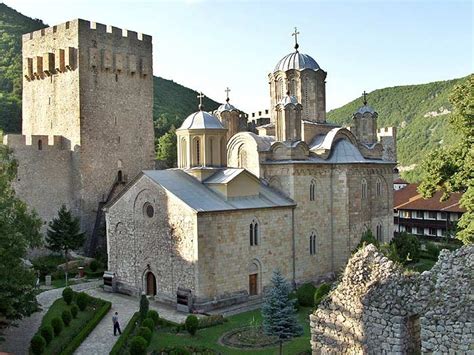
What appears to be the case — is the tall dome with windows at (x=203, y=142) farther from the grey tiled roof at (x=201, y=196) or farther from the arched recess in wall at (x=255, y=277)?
the arched recess in wall at (x=255, y=277)

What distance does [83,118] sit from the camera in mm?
31172

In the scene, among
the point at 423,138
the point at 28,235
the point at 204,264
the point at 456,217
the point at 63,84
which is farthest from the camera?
the point at 423,138

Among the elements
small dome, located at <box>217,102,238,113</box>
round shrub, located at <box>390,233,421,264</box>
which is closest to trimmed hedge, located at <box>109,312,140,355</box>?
small dome, located at <box>217,102,238,113</box>

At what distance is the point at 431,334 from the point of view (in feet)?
33.4

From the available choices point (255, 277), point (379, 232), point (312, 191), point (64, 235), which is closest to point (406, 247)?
point (379, 232)

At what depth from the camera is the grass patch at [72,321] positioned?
54.3 feet

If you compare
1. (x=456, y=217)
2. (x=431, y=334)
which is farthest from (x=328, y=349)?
(x=456, y=217)

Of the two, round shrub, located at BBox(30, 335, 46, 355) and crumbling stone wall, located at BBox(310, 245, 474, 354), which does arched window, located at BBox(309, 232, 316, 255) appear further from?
round shrub, located at BBox(30, 335, 46, 355)

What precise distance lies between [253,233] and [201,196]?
283 centimetres

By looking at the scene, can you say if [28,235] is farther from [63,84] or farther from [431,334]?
[63,84]

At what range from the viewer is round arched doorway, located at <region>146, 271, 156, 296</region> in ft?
77.0

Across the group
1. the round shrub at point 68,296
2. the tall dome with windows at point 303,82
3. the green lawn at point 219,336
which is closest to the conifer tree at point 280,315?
the green lawn at point 219,336

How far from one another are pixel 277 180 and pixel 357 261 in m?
14.4

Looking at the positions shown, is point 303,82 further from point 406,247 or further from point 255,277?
point 255,277
